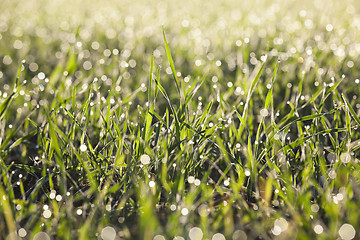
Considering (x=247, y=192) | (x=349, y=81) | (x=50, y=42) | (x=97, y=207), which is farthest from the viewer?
(x=50, y=42)

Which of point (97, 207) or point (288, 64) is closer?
point (97, 207)

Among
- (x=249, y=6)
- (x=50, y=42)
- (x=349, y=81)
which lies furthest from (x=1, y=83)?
(x=249, y=6)

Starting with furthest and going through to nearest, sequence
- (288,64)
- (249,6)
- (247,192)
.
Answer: (249,6)
(288,64)
(247,192)

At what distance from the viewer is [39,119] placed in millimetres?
1497

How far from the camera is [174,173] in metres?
1.13

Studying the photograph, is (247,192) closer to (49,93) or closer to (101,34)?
(49,93)

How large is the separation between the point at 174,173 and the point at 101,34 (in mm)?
2092

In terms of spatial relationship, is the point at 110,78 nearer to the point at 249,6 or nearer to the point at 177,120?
the point at 177,120

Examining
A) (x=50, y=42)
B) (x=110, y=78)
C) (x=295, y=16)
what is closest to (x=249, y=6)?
(x=295, y=16)

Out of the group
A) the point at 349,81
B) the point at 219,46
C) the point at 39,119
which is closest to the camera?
the point at 39,119

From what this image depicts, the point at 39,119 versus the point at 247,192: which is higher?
the point at 39,119

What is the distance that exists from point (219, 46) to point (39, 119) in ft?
4.71

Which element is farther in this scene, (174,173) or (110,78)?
(110,78)

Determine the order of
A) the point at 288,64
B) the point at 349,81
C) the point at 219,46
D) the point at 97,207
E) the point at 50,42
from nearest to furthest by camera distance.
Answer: the point at 97,207, the point at 349,81, the point at 288,64, the point at 219,46, the point at 50,42
